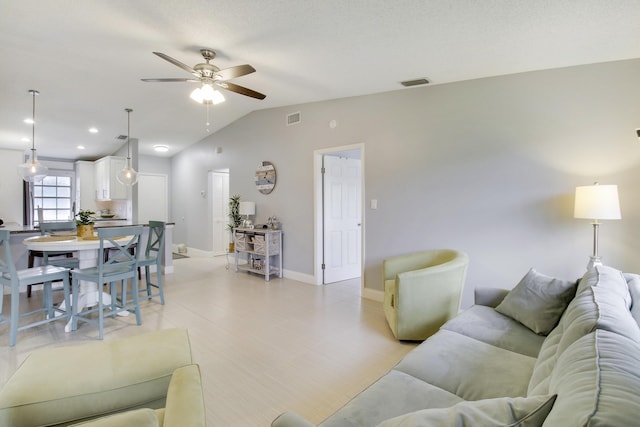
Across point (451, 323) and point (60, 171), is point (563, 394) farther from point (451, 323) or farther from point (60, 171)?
point (60, 171)

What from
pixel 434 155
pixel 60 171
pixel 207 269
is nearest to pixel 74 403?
pixel 434 155

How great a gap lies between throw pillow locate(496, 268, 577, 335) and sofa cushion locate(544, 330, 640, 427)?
1.16 m

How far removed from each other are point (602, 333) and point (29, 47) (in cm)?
500

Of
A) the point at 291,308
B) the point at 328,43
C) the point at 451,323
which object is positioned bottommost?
the point at 291,308

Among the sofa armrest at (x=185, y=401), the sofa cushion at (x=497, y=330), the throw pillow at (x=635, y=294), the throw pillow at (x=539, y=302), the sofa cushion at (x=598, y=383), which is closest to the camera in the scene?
the sofa cushion at (x=598, y=383)

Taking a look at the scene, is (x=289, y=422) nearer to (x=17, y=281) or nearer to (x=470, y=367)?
(x=470, y=367)

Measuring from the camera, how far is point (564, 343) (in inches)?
48.5

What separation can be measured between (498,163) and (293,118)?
3.22m

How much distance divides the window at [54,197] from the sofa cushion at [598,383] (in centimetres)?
1003

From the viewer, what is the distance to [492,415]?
2.57 feet

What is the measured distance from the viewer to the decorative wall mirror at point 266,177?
553cm

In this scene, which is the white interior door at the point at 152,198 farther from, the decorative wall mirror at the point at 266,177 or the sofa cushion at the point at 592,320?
the sofa cushion at the point at 592,320

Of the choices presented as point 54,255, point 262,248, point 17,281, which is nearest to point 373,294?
point 262,248

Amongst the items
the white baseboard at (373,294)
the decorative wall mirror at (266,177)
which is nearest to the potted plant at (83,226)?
the decorative wall mirror at (266,177)
